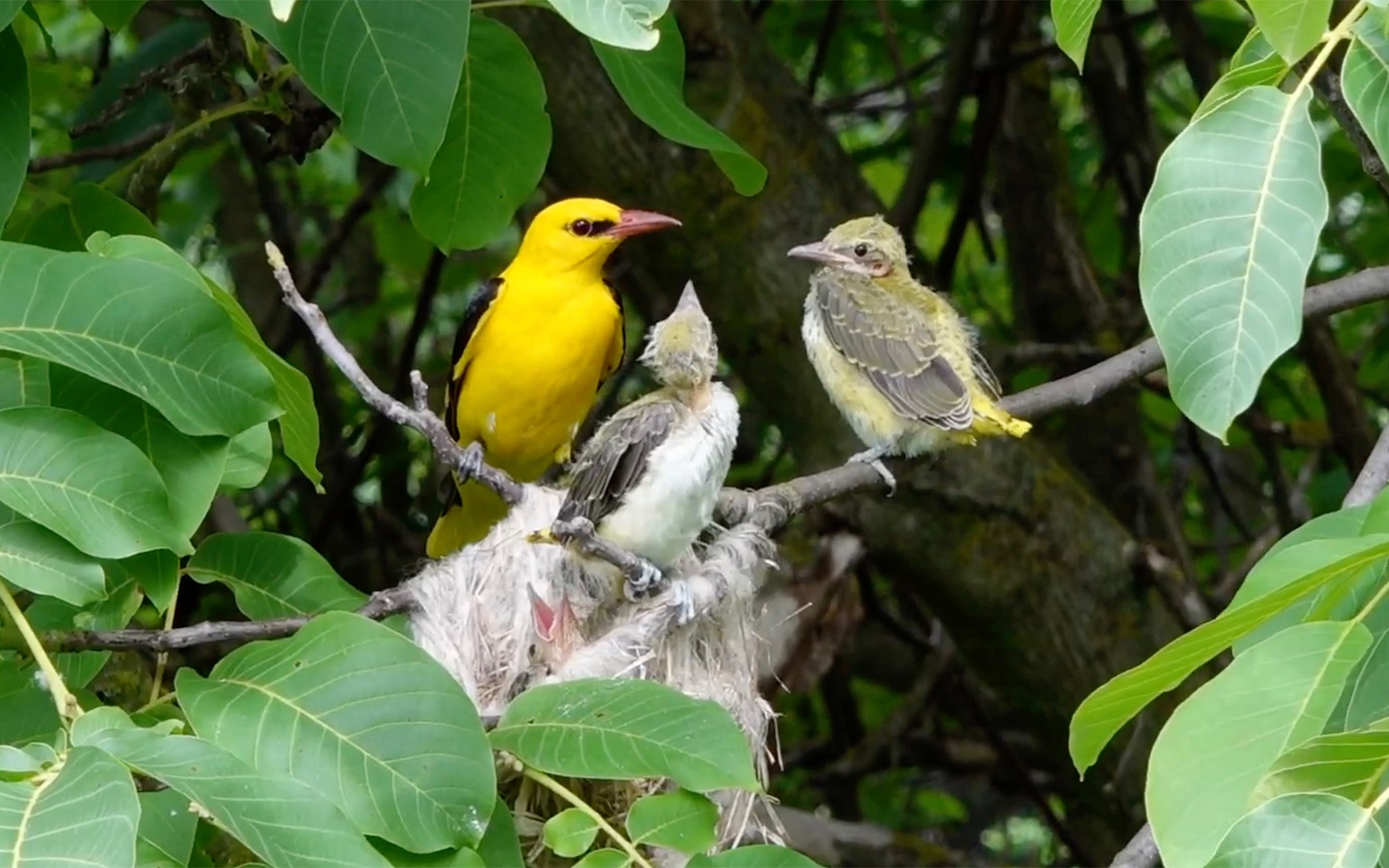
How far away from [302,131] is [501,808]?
1.54m

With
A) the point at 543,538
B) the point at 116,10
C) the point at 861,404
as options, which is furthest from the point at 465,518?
the point at 116,10

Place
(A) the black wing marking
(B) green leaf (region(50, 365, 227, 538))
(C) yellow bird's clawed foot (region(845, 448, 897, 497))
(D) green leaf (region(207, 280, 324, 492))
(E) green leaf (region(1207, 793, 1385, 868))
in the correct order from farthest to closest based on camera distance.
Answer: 1. (A) the black wing marking
2. (C) yellow bird's clawed foot (region(845, 448, 897, 497))
3. (D) green leaf (region(207, 280, 324, 492))
4. (B) green leaf (region(50, 365, 227, 538))
5. (E) green leaf (region(1207, 793, 1385, 868))

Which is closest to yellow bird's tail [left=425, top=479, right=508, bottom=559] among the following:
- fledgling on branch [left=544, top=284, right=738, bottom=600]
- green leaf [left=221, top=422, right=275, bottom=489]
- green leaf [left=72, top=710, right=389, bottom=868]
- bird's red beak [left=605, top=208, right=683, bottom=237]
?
bird's red beak [left=605, top=208, right=683, bottom=237]

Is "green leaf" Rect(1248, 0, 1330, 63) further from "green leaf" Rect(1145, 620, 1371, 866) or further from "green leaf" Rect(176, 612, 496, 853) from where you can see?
"green leaf" Rect(176, 612, 496, 853)

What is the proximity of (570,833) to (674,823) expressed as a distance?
0.11 m

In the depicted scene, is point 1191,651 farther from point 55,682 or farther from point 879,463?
point 879,463

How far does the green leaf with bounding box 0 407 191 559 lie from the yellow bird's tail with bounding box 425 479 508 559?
2093 mm

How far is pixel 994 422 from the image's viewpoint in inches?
136

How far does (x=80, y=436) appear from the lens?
182 centimetres

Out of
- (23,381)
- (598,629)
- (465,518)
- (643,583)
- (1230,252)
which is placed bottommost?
(465,518)

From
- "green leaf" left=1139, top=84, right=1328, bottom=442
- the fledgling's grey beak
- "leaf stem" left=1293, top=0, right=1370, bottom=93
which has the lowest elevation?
the fledgling's grey beak

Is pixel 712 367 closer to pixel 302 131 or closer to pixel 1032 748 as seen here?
pixel 302 131

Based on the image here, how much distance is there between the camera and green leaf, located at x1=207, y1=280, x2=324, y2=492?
2.12m

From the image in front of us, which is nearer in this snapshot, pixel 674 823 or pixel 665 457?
pixel 674 823
